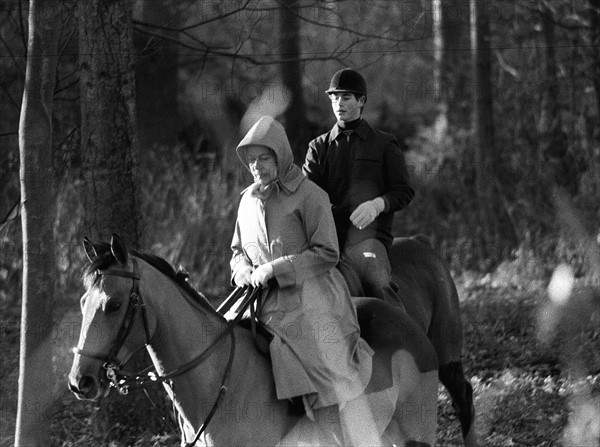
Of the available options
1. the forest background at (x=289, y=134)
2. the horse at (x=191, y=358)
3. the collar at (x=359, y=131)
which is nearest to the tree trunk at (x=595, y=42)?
the forest background at (x=289, y=134)

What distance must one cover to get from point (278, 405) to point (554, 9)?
11.6m

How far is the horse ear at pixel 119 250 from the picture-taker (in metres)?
5.37

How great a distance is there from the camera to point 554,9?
52.2ft

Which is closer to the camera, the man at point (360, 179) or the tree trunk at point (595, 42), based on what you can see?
the man at point (360, 179)

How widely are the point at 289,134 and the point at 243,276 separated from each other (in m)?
12.2

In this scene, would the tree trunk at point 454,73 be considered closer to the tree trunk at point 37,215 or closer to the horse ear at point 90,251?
the tree trunk at point 37,215

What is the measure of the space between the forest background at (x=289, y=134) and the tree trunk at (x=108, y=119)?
14 mm

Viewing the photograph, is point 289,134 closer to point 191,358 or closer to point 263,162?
point 263,162

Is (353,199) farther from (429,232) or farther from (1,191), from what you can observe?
(429,232)

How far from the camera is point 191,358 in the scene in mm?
5828

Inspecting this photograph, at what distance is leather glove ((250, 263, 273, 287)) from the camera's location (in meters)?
5.97

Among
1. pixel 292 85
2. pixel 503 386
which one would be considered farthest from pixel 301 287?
pixel 292 85

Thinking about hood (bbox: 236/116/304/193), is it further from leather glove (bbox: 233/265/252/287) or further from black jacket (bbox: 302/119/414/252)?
black jacket (bbox: 302/119/414/252)

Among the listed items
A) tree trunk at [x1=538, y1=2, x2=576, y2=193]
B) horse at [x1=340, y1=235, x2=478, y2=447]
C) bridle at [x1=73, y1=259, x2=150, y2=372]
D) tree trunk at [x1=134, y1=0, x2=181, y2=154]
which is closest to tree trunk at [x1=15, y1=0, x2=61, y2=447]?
bridle at [x1=73, y1=259, x2=150, y2=372]
